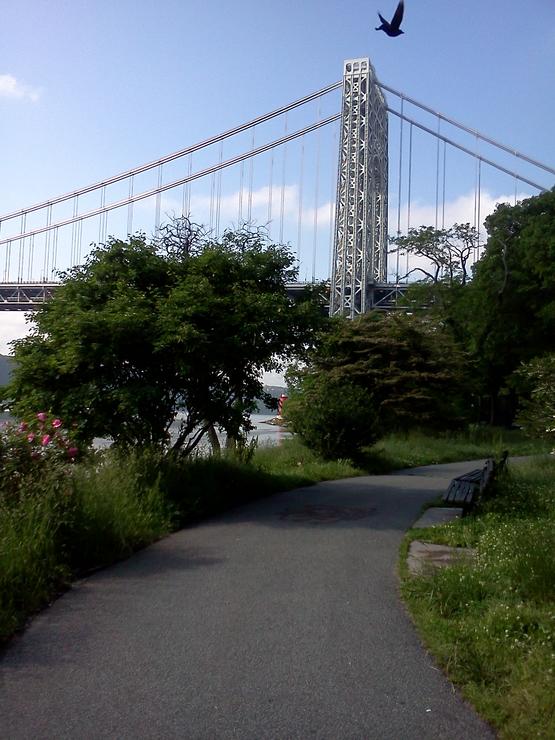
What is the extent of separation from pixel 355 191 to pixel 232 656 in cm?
4553

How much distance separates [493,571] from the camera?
23.0 feet

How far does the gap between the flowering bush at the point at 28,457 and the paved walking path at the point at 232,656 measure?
121 centimetres

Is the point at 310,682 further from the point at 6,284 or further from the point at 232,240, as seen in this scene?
the point at 6,284

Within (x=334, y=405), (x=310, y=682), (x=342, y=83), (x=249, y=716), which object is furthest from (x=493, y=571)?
(x=342, y=83)

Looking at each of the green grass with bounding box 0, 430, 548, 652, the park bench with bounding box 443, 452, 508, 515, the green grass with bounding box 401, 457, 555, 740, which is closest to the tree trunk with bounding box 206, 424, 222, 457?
the green grass with bounding box 0, 430, 548, 652

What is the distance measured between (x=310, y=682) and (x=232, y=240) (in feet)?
31.9

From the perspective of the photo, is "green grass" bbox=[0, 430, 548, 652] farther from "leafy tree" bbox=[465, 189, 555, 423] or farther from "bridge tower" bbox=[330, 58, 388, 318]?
"bridge tower" bbox=[330, 58, 388, 318]

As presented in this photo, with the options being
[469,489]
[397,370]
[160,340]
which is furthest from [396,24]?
[397,370]

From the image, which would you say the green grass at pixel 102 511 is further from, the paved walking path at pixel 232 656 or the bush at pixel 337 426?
the bush at pixel 337 426

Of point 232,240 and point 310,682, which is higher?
point 232,240

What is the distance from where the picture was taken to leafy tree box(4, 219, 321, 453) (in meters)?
11.1

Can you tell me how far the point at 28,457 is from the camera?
8.28 m

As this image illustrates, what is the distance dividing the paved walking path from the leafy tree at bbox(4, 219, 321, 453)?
3.15 m

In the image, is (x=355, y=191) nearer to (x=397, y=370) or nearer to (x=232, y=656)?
(x=397, y=370)
